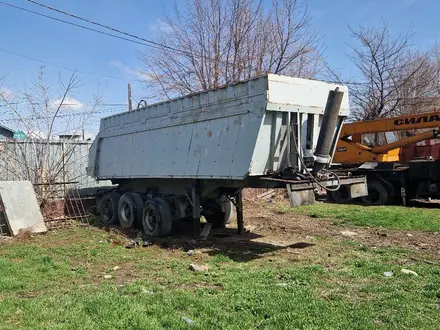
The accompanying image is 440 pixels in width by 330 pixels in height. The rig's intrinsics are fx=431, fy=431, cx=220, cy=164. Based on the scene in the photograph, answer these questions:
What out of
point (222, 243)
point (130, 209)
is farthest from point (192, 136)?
point (130, 209)

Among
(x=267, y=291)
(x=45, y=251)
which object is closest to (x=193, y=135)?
(x=45, y=251)

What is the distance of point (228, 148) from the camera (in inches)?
316

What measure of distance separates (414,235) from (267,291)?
5.72m

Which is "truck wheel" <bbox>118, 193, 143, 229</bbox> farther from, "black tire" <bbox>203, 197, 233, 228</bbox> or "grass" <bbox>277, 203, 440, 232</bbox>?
"grass" <bbox>277, 203, 440, 232</bbox>

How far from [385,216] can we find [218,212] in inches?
194

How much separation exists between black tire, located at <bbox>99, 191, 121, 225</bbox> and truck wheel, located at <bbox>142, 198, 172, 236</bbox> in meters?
1.98

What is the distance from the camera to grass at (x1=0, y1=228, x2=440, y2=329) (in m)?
4.47

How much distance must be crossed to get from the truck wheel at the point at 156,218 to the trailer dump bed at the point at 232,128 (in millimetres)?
686

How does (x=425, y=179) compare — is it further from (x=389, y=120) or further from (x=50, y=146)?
(x=50, y=146)

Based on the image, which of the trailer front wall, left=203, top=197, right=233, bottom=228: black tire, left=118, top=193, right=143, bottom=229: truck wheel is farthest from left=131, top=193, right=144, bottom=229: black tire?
left=203, top=197, right=233, bottom=228: black tire

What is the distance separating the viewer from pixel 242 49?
66.4 ft

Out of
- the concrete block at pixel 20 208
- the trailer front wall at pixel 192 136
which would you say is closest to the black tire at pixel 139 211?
the trailer front wall at pixel 192 136

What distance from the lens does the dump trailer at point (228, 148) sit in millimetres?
7574

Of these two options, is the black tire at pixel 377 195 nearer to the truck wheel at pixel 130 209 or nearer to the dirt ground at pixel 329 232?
the dirt ground at pixel 329 232
